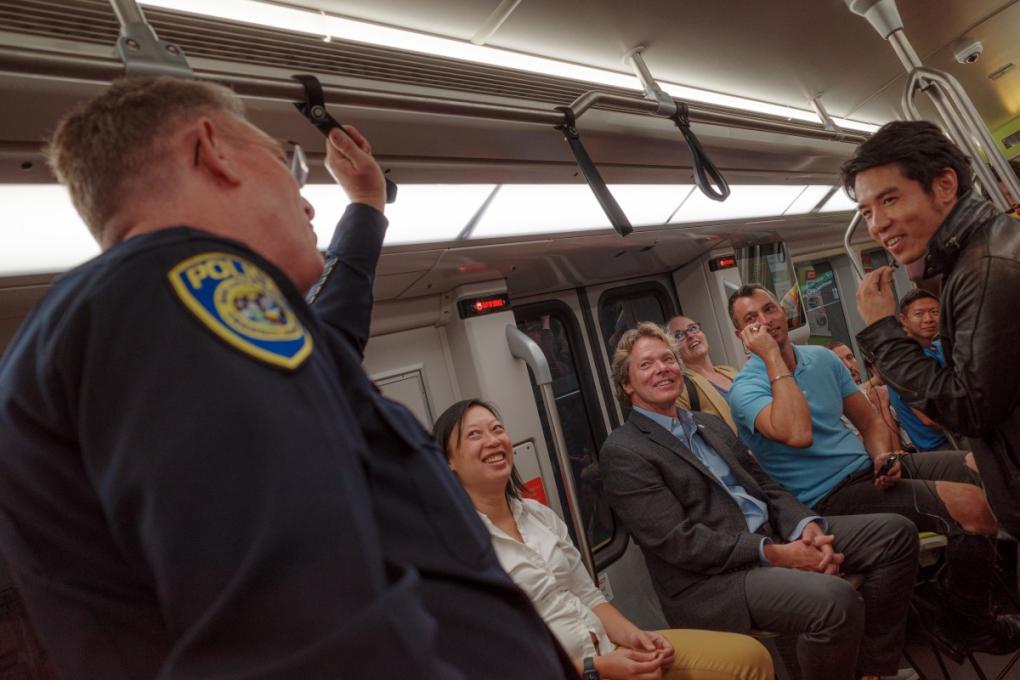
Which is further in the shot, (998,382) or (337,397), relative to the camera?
(998,382)

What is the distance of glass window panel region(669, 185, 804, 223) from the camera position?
11.2 ft

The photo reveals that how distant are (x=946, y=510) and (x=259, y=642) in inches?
129

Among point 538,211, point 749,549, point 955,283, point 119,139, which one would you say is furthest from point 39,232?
point 749,549

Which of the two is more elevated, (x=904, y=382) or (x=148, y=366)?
(x=148, y=366)

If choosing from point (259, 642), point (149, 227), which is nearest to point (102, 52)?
point (149, 227)

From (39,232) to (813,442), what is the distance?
3.37 metres

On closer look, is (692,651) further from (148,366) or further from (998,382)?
(148,366)

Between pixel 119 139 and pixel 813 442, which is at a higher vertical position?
pixel 119 139

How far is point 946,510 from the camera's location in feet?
9.05

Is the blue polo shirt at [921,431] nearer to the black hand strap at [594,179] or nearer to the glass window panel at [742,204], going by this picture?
the glass window panel at [742,204]

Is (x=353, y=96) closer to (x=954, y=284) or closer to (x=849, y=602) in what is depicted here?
(x=954, y=284)

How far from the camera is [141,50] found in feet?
3.75

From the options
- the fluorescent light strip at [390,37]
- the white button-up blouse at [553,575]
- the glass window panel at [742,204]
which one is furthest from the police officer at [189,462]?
the glass window panel at [742,204]

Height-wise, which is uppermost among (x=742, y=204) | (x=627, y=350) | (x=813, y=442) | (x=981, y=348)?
(x=742, y=204)
